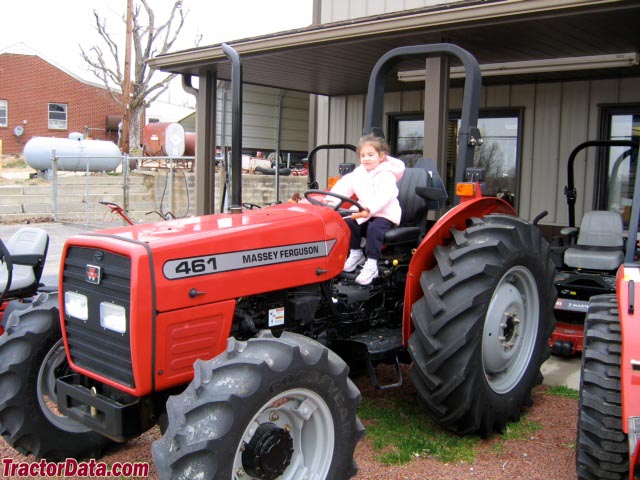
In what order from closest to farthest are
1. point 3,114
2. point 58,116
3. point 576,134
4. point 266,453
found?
point 266,453 < point 576,134 < point 3,114 < point 58,116

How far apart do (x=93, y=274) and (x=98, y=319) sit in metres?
0.21

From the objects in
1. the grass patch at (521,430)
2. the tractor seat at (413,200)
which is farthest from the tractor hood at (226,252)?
the grass patch at (521,430)

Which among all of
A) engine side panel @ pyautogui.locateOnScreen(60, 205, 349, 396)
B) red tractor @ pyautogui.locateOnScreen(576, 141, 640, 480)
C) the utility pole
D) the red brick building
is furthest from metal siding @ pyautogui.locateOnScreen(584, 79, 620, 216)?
the red brick building

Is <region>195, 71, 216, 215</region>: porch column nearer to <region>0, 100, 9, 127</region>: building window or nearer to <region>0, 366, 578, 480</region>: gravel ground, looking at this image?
<region>0, 366, 578, 480</region>: gravel ground

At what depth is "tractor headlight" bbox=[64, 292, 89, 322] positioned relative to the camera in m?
3.03

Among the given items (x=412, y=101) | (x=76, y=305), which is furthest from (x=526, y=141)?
(x=76, y=305)

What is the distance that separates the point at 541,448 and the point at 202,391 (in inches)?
89.8

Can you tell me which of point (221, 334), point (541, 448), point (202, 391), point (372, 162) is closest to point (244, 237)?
point (221, 334)

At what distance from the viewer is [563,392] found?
4.76 metres

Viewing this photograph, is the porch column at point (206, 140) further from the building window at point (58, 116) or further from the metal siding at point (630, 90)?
the building window at point (58, 116)

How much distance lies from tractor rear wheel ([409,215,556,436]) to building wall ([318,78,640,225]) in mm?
4033

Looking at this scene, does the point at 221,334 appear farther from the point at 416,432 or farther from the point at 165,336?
the point at 416,432

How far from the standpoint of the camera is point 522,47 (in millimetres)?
6539

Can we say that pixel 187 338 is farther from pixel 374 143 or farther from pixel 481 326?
pixel 374 143
